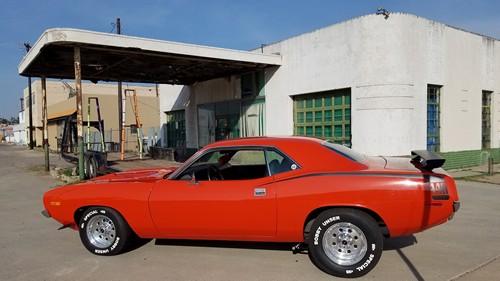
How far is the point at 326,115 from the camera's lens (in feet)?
43.1

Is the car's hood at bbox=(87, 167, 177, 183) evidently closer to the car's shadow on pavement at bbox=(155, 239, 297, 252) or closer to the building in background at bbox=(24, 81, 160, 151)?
the car's shadow on pavement at bbox=(155, 239, 297, 252)

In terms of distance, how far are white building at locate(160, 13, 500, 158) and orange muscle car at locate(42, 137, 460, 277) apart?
271 inches

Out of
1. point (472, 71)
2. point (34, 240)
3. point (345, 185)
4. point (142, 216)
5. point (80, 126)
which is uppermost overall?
point (472, 71)

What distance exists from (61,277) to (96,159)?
8157 mm

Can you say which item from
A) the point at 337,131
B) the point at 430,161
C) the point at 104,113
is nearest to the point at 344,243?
the point at 430,161

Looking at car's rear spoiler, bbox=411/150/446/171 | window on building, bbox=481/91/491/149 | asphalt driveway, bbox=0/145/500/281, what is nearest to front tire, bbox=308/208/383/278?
asphalt driveway, bbox=0/145/500/281

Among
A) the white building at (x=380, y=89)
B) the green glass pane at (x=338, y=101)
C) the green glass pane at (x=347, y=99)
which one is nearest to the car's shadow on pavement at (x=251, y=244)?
the white building at (x=380, y=89)

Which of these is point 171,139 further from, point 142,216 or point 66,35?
point 142,216

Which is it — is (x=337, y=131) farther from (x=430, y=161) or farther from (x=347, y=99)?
(x=430, y=161)

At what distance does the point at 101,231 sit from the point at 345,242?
3.11 m

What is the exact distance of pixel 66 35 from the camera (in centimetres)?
1013

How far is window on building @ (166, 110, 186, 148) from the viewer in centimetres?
2133

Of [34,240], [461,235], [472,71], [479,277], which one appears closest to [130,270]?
[34,240]

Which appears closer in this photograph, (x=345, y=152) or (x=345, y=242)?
(x=345, y=242)
